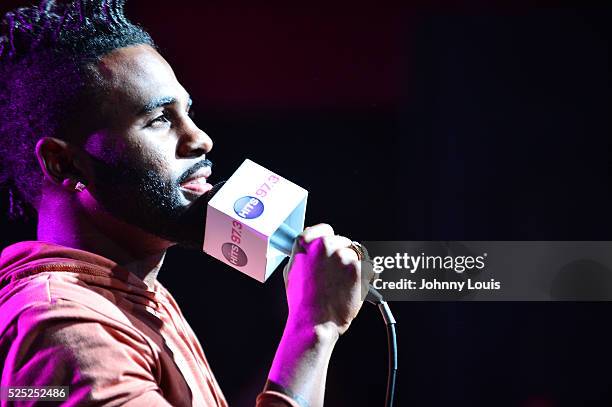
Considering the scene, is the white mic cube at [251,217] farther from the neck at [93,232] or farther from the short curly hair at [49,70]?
the short curly hair at [49,70]

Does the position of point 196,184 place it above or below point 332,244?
above

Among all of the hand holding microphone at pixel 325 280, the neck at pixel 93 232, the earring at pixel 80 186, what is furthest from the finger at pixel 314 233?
the earring at pixel 80 186

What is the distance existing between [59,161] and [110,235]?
0.16 metres

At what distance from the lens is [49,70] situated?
57.1 inches

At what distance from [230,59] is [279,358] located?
127 cm

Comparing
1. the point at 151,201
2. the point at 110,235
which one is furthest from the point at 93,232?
the point at 151,201

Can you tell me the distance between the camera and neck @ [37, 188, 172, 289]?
4.61ft

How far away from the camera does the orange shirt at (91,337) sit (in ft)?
3.59

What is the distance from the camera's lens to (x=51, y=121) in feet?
4.69

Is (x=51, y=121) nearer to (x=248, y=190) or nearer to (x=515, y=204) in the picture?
(x=248, y=190)

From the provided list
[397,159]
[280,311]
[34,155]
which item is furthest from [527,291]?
[34,155]

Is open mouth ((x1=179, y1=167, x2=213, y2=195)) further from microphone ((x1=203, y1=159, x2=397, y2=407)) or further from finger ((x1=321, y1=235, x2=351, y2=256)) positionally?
finger ((x1=321, y1=235, x2=351, y2=256))

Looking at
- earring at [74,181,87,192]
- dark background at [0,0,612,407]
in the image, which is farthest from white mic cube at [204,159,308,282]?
dark background at [0,0,612,407]

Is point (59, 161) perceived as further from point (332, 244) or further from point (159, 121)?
point (332, 244)
